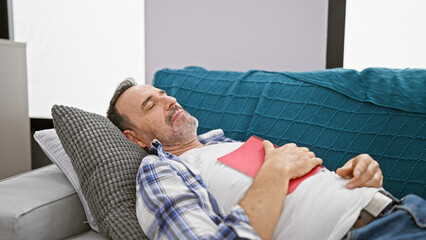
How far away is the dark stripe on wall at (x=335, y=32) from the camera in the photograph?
1.96 m

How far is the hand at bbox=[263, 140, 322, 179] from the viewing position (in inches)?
41.8

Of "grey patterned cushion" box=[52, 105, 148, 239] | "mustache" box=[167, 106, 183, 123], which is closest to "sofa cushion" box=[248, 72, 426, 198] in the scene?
"mustache" box=[167, 106, 183, 123]

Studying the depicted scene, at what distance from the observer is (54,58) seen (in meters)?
2.57

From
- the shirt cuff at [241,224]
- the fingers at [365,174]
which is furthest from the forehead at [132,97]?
the fingers at [365,174]

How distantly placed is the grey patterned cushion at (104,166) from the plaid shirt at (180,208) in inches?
2.6

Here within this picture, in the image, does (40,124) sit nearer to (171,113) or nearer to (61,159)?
(61,159)

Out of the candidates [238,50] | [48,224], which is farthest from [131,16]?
[48,224]

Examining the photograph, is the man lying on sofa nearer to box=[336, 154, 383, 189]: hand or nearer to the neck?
box=[336, 154, 383, 189]: hand

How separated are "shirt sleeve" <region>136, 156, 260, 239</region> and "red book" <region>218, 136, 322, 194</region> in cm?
13

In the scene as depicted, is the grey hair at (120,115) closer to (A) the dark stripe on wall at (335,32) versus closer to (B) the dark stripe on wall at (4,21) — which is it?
(A) the dark stripe on wall at (335,32)

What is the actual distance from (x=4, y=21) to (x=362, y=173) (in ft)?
8.26

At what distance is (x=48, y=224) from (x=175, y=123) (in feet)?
1.76

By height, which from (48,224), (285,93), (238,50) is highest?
(238,50)

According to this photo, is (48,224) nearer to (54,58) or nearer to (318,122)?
(318,122)
